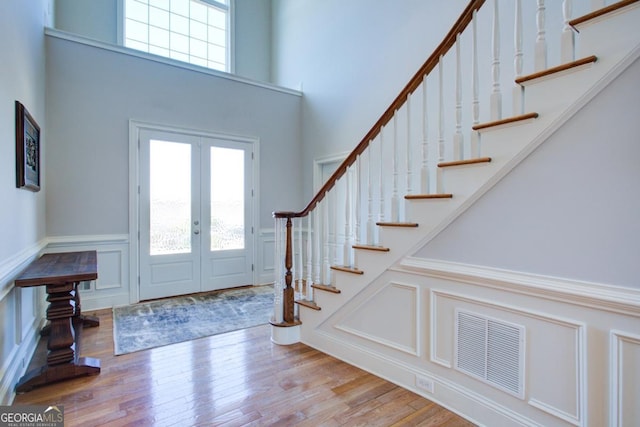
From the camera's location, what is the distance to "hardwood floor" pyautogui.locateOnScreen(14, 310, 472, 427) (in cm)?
197

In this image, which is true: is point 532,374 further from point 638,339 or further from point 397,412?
point 397,412

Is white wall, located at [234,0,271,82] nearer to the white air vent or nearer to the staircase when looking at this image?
the staircase

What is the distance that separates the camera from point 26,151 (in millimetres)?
2670

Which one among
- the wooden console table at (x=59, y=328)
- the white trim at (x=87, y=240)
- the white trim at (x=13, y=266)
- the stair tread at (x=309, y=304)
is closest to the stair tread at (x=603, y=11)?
the stair tread at (x=309, y=304)

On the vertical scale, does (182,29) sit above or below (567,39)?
above

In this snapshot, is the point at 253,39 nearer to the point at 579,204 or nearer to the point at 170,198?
the point at 170,198

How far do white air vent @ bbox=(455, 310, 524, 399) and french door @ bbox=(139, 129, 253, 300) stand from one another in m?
3.74

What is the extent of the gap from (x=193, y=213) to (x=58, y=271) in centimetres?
226

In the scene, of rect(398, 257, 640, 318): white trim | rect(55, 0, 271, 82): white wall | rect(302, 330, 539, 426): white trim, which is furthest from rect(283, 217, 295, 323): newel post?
rect(55, 0, 271, 82): white wall

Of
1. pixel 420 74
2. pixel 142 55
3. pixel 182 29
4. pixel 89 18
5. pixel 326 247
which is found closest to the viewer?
pixel 420 74

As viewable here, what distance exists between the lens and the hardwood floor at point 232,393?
6.45ft

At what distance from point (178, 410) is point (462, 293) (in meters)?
1.89

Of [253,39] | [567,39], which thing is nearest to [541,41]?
[567,39]

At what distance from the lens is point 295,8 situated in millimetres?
5828
